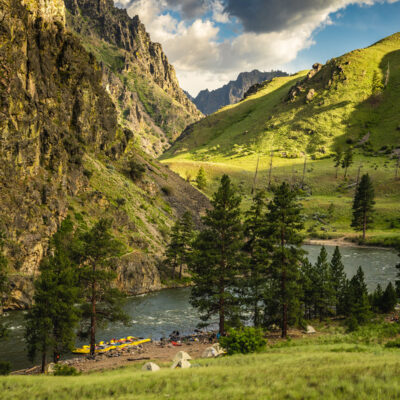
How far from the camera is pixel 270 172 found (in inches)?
5615

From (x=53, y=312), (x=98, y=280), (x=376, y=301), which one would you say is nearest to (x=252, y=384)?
(x=53, y=312)

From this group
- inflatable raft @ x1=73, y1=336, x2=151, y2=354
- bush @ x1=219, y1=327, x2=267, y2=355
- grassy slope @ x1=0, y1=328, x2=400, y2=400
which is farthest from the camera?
inflatable raft @ x1=73, y1=336, x2=151, y2=354

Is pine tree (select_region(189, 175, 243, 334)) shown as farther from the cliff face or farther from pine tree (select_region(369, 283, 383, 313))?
the cliff face

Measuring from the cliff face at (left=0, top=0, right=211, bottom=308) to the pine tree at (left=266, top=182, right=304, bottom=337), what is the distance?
28.0 meters

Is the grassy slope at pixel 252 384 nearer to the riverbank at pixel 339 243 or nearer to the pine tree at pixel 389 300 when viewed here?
the pine tree at pixel 389 300

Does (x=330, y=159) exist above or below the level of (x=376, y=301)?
above

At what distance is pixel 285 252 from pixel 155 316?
21.5 metres

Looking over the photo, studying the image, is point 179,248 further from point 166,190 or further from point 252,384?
point 252,384

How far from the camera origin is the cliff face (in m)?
45.1

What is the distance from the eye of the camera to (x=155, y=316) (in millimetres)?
41594

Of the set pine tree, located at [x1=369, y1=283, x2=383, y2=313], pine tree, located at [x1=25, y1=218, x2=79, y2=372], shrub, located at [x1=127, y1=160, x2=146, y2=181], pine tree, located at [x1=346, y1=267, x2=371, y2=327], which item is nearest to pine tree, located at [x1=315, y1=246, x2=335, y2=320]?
pine tree, located at [x1=346, y1=267, x2=371, y2=327]

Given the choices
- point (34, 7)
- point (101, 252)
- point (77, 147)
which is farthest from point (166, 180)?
point (101, 252)

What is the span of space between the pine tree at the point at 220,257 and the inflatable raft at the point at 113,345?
8.03 m

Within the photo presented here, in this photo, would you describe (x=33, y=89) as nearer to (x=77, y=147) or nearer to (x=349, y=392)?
(x=77, y=147)
